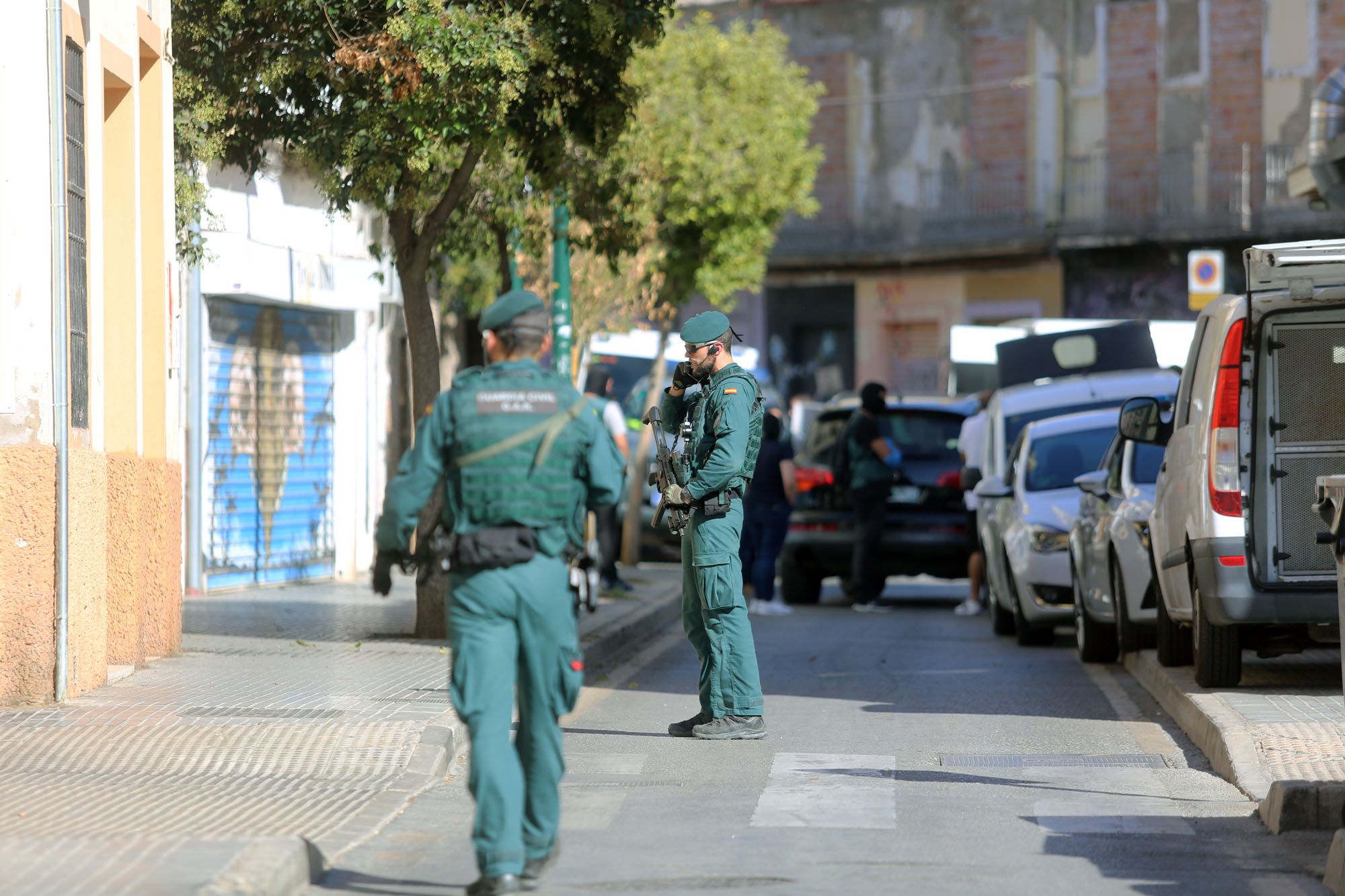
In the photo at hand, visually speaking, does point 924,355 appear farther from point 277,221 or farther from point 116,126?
point 116,126

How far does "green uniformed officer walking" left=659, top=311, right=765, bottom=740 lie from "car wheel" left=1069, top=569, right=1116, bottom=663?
14.1ft

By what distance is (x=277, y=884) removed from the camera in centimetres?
601

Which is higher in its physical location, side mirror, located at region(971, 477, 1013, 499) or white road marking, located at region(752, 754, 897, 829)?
side mirror, located at region(971, 477, 1013, 499)

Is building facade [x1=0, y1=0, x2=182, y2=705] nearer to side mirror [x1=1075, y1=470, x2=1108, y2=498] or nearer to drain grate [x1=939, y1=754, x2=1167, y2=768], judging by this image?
drain grate [x1=939, y1=754, x2=1167, y2=768]

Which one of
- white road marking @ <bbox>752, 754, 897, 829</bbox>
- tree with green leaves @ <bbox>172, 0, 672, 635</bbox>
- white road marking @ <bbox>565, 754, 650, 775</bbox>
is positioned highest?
tree with green leaves @ <bbox>172, 0, 672, 635</bbox>

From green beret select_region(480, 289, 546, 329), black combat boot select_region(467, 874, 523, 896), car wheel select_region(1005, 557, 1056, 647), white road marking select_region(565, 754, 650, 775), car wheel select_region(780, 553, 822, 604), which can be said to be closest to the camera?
black combat boot select_region(467, 874, 523, 896)

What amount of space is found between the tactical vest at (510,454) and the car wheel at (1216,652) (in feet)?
17.2

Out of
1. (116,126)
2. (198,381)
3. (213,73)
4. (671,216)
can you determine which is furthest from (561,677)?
(671,216)

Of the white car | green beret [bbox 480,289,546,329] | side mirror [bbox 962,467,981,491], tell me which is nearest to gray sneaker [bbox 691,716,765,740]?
green beret [bbox 480,289,546,329]

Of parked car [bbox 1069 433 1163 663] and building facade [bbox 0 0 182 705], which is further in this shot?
parked car [bbox 1069 433 1163 663]

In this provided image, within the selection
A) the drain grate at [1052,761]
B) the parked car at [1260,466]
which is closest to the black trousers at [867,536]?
the parked car at [1260,466]

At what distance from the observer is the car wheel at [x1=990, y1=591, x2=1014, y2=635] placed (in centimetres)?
1620

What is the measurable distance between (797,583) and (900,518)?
1.23 metres

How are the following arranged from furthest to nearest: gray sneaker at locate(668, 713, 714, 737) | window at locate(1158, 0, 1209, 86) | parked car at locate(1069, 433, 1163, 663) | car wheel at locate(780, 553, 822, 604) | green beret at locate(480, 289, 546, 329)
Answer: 1. window at locate(1158, 0, 1209, 86)
2. car wheel at locate(780, 553, 822, 604)
3. parked car at locate(1069, 433, 1163, 663)
4. gray sneaker at locate(668, 713, 714, 737)
5. green beret at locate(480, 289, 546, 329)
